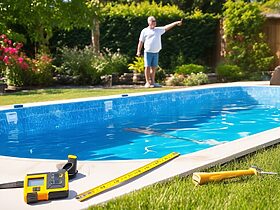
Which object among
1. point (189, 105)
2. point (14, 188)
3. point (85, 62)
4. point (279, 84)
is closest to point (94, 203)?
point (14, 188)

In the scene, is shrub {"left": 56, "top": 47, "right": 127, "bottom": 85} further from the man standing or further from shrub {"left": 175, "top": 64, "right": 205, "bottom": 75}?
shrub {"left": 175, "top": 64, "right": 205, "bottom": 75}

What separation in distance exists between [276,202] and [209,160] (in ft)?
2.59

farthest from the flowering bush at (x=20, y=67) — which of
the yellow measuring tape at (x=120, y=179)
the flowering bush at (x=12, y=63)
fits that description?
the yellow measuring tape at (x=120, y=179)

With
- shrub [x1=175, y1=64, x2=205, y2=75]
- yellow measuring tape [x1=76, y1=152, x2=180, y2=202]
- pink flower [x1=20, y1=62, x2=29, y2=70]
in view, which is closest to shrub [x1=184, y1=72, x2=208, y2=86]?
shrub [x1=175, y1=64, x2=205, y2=75]

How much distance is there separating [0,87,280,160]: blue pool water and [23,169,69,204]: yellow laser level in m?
2.02

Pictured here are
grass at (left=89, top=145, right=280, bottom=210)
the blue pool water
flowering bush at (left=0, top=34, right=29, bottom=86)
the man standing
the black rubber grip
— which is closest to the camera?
grass at (left=89, top=145, right=280, bottom=210)

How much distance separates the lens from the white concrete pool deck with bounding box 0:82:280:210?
2473 millimetres

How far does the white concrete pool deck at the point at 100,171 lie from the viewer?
2473 mm

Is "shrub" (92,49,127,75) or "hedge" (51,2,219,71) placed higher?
"hedge" (51,2,219,71)

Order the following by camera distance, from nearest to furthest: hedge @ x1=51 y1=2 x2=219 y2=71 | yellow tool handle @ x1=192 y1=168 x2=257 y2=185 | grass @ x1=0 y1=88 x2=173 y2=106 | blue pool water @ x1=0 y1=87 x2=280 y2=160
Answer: yellow tool handle @ x1=192 y1=168 x2=257 y2=185
blue pool water @ x1=0 y1=87 x2=280 y2=160
grass @ x1=0 y1=88 x2=173 y2=106
hedge @ x1=51 y1=2 x2=219 y2=71

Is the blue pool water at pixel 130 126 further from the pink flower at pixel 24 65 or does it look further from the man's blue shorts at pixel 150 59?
the pink flower at pixel 24 65

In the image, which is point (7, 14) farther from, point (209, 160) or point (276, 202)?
point (276, 202)

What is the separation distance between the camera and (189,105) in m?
9.20

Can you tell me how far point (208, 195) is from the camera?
2.64 metres
